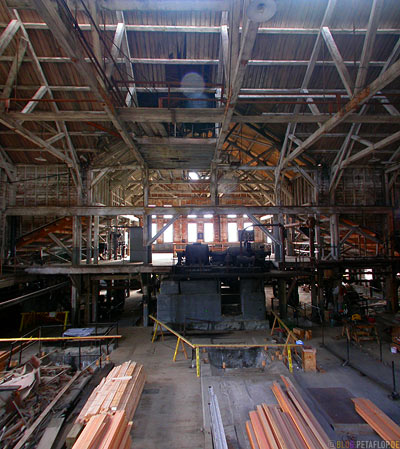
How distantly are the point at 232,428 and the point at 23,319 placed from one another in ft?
43.1

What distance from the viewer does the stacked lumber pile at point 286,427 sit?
4.44 meters

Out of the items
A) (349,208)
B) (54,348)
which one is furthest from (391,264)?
(54,348)

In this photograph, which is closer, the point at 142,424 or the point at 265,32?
the point at 142,424

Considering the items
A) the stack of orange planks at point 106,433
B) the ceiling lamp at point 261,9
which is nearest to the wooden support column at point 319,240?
the ceiling lamp at point 261,9

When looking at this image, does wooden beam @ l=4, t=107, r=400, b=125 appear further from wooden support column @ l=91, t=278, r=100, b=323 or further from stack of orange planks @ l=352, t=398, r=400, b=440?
wooden support column @ l=91, t=278, r=100, b=323

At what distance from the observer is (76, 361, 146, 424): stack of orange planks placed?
5.35 meters

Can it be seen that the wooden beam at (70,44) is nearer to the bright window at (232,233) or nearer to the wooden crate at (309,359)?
the wooden crate at (309,359)

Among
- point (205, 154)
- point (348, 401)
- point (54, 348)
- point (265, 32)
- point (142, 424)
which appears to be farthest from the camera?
point (205, 154)

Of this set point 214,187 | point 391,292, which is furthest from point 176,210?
point 391,292

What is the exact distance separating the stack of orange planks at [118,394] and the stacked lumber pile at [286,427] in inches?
113

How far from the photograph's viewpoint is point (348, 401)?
6449 millimetres

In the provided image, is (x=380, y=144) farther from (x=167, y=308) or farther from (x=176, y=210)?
(x=167, y=308)

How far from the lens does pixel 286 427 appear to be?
188 inches

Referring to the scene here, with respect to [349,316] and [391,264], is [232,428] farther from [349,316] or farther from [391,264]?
[391,264]
